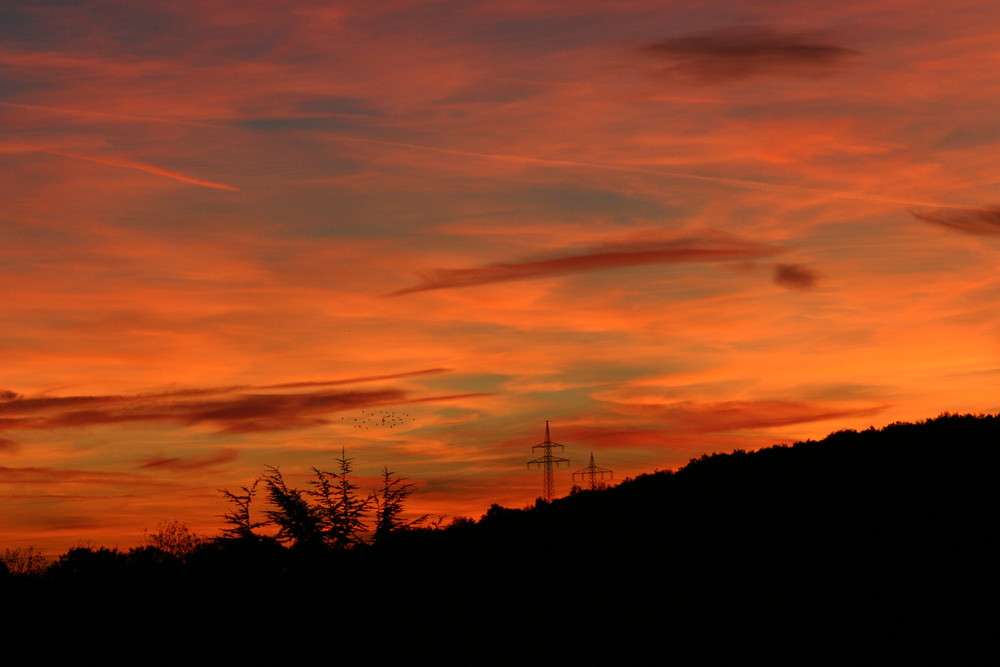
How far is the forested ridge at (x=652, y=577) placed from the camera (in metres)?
28.6

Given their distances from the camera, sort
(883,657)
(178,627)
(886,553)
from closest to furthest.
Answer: (883,657) → (886,553) → (178,627)

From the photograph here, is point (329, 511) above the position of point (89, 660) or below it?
above

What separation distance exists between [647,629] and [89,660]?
18.7 m

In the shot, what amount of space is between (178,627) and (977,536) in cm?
2721

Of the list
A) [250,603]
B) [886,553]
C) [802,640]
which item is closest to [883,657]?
[802,640]

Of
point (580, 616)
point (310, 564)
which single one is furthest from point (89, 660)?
point (580, 616)

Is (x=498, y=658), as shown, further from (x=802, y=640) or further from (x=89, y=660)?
(x=89, y=660)

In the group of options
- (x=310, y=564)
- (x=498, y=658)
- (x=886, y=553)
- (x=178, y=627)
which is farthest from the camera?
(x=310, y=564)

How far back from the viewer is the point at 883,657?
26.1m

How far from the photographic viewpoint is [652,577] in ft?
109

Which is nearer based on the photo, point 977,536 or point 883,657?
point 883,657

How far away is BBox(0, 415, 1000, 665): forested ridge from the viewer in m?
28.6

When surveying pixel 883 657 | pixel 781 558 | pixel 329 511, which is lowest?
pixel 883 657

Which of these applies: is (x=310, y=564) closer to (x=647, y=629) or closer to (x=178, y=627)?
(x=178, y=627)
